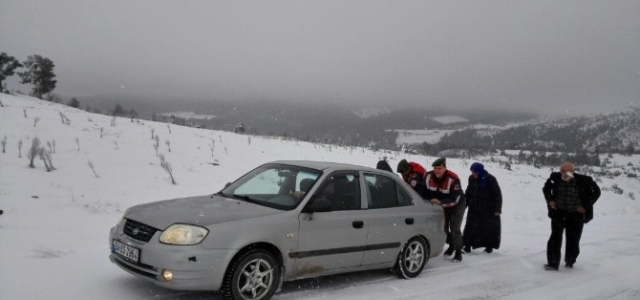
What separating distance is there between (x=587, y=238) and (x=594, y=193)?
162 inches

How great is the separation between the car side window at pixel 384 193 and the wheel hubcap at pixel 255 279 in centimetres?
177

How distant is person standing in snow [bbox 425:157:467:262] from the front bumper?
4295mm

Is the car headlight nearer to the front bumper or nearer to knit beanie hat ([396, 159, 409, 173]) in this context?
the front bumper

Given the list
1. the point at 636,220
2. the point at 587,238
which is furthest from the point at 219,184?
the point at 636,220

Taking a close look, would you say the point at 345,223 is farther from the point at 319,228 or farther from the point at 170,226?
the point at 170,226

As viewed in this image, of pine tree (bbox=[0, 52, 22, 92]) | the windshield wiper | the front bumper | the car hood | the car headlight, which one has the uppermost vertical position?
pine tree (bbox=[0, 52, 22, 92])

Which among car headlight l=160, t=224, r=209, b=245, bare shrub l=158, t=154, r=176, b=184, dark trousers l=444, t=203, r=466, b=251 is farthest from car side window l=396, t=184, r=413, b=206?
bare shrub l=158, t=154, r=176, b=184

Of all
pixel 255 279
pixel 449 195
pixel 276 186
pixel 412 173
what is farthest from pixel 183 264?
pixel 412 173

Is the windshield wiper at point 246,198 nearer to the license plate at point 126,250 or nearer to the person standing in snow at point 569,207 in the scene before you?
the license plate at point 126,250

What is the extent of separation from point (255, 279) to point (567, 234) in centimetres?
580

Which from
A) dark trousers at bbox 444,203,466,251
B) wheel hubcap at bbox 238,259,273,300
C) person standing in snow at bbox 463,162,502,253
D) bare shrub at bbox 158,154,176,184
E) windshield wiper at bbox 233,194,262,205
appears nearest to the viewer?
wheel hubcap at bbox 238,259,273,300

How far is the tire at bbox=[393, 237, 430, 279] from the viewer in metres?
6.52

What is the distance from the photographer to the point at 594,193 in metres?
7.66

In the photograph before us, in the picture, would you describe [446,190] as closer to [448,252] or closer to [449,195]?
[449,195]
